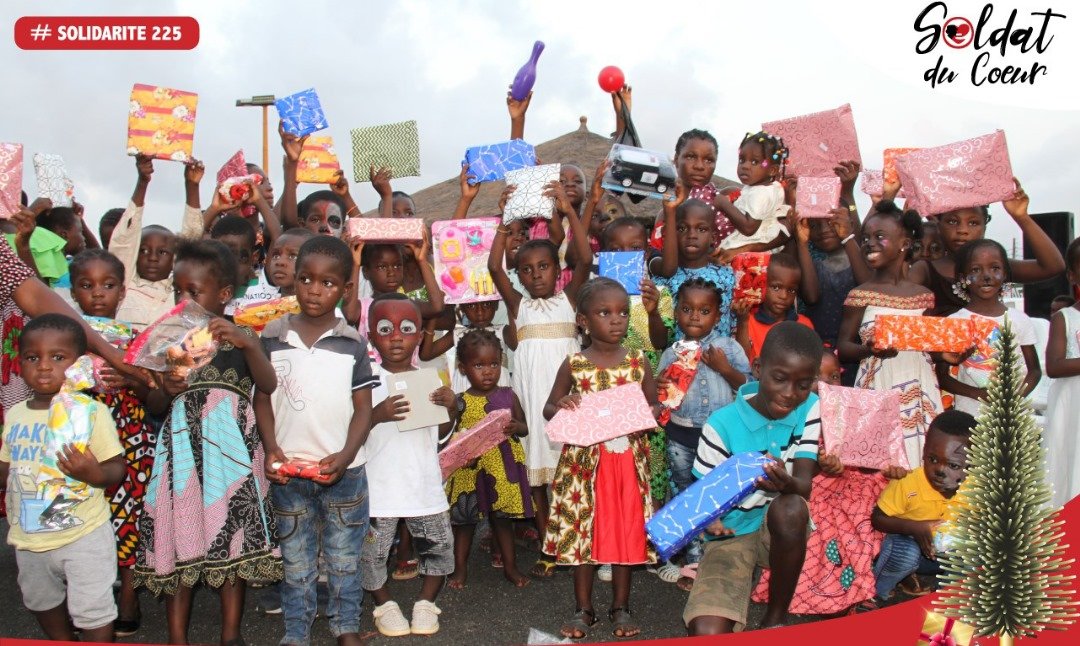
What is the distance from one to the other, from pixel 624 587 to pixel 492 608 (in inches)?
29.9

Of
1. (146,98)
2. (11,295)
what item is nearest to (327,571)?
(11,295)

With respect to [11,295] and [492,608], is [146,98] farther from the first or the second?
[492,608]

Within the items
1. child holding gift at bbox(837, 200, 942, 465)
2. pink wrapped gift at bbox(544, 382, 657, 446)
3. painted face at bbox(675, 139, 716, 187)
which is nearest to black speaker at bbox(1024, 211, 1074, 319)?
child holding gift at bbox(837, 200, 942, 465)

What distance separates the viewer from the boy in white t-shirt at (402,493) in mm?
4219

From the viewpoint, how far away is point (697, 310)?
478cm

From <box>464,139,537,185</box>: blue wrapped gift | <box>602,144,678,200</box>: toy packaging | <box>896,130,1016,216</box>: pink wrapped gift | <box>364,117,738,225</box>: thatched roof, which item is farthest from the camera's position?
<box>364,117,738,225</box>: thatched roof

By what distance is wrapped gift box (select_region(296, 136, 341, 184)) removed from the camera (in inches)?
236

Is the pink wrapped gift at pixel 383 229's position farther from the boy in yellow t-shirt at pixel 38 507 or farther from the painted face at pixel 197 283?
→ the boy in yellow t-shirt at pixel 38 507

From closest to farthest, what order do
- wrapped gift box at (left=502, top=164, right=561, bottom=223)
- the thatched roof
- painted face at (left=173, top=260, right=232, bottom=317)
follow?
painted face at (left=173, top=260, right=232, bottom=317), wrapped gift box at (left=502, top=164, right=561, bottom=223), the thatched roof

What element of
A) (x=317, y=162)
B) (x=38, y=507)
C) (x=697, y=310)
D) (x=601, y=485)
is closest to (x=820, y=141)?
(x=697, y=310)

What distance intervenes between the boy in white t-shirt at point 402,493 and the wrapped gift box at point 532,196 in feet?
3.73

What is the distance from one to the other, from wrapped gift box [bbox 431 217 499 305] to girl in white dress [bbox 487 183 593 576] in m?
0.08

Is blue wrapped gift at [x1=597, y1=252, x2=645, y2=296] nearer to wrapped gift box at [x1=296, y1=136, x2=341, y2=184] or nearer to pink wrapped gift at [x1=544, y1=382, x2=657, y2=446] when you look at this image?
pink wrapped gift at [x1=544, y1=382, x2=657, y2=446]

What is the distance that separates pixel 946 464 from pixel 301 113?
4500 mm
